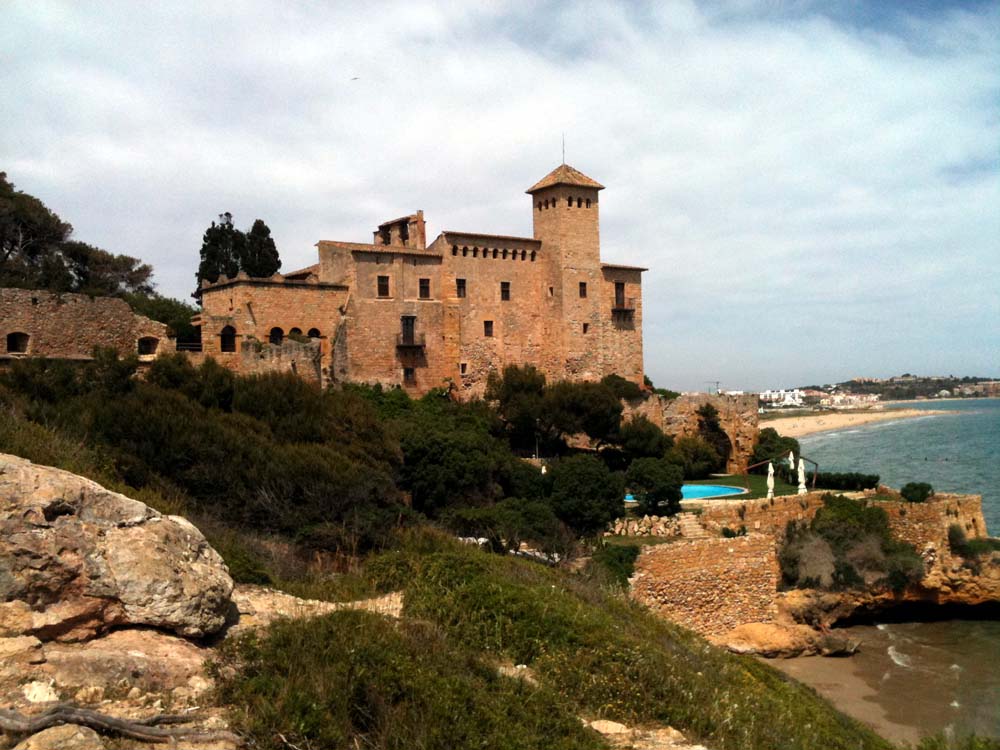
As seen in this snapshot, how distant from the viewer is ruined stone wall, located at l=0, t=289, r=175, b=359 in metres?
23.7

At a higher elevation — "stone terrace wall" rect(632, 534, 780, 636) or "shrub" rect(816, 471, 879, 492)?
"shrub" rect(816, 471, 879, 492)

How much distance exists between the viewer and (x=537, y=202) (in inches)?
1427

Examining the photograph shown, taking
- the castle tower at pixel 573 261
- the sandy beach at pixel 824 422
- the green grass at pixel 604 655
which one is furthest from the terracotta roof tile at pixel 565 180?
the sandy beach at pixel 824 422

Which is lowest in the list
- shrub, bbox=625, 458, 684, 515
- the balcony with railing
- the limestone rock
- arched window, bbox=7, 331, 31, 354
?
shrub, bbox=625, 458, 684, 515

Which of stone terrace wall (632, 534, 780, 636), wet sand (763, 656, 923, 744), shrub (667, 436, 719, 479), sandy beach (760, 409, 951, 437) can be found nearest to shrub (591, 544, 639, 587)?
stone terrace wall (632, 534, 780, 636)

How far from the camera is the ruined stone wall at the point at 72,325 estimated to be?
23.7m

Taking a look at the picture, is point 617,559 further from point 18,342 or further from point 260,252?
point 260,252

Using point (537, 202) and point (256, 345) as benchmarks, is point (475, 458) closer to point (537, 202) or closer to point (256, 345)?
point (256, 345)

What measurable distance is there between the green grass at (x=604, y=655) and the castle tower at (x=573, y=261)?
24509mm

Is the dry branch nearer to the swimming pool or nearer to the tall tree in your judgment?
the swimming pool

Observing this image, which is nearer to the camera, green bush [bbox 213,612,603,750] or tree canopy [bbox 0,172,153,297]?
green bush [bbox 213,612,603,750]

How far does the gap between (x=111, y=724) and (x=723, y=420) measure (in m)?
33.5

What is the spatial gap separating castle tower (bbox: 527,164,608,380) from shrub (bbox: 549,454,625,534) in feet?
37.2

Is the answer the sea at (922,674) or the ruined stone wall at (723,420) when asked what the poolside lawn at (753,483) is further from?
the sea at (922,674)
